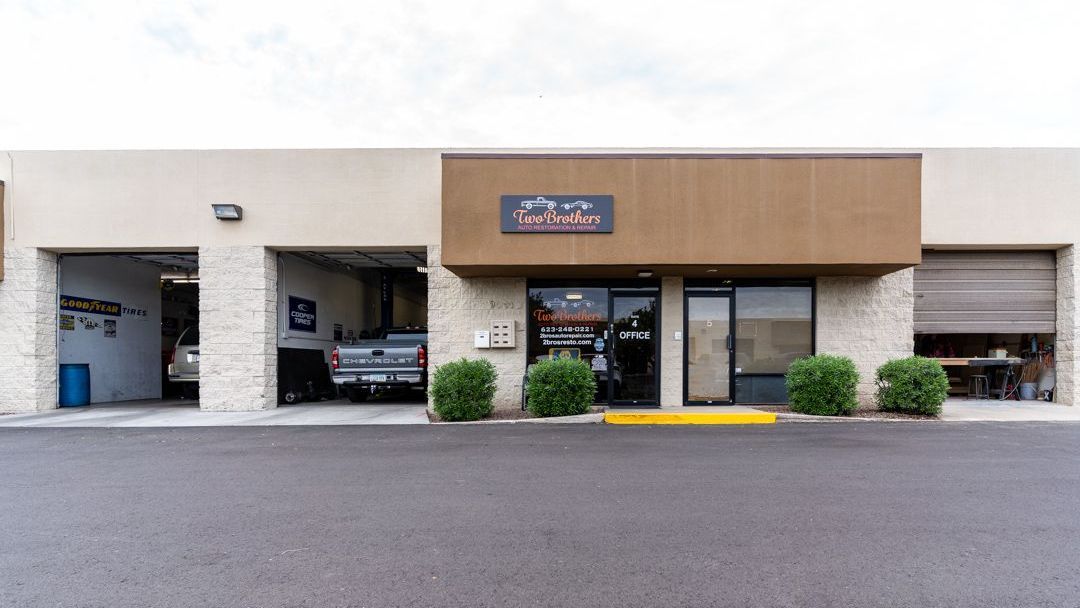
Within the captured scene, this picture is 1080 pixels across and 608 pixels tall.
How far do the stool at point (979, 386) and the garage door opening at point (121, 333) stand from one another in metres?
18.2

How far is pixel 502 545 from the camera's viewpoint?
4207mm

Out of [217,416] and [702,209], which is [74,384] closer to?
[217,416]

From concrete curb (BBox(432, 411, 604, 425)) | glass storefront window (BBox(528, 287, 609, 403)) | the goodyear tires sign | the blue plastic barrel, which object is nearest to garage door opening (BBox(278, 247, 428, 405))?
glass storefront window (BBox(528, 287, 609, 403))

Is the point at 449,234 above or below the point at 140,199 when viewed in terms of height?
below

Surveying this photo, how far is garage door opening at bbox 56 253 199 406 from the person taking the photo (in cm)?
1313

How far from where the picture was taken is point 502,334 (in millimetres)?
11648

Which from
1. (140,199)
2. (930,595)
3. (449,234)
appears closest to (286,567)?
(930,595)

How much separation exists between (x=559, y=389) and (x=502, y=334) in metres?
2.01

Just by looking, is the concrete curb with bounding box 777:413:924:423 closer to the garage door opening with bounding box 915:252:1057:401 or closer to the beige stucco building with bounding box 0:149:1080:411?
the beige stucco building with bounding box 0:149:1080:411

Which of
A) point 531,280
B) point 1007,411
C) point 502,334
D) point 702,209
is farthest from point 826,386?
point 502,334

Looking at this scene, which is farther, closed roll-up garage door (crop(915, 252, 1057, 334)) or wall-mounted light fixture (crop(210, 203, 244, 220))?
closed roll-up garage door (crop(915, 252, 1057, 334))

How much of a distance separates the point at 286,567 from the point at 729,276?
9.65 m

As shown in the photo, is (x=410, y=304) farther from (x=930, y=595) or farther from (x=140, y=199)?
(x=930, y=595)

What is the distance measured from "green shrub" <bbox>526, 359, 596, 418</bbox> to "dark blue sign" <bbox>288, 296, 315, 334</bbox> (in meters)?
6.16
